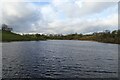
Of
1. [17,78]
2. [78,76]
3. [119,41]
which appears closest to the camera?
[17,78]

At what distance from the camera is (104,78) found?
92.5 ft

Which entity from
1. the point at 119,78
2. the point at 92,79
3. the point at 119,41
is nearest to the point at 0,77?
the point at 92,79

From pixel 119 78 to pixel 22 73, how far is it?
55.9 feet

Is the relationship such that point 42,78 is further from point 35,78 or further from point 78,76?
point 78,76

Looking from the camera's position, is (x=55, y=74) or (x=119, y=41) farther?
(x=119, y=41)

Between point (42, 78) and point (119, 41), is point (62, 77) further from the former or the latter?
point (119, 41)

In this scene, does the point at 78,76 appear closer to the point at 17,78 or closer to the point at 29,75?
the point at 29,75

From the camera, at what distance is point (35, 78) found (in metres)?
27.4

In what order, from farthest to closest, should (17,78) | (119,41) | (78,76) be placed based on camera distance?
(119,41) < (78,76) < (17,78)

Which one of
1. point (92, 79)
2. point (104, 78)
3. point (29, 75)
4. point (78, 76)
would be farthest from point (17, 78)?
point (104, 78)

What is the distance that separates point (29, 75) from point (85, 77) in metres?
9.72

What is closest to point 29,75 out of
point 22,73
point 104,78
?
point 22,73

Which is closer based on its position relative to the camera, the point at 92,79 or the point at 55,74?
the point at 92,79

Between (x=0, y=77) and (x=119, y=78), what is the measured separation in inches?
787
